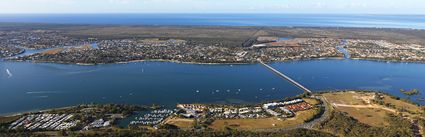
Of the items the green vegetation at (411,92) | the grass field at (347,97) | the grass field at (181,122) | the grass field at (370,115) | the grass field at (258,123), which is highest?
the grass field at (181,122)

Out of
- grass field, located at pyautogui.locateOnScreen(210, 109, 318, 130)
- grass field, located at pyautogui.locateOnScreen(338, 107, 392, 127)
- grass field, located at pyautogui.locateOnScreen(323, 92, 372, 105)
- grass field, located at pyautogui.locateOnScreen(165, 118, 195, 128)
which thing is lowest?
grass field, located at pyautogui.locateOnScreen(338, 107, 392, 127)

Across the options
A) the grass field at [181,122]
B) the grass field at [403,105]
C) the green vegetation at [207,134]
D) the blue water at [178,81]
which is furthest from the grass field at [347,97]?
the grass field at [181,122]

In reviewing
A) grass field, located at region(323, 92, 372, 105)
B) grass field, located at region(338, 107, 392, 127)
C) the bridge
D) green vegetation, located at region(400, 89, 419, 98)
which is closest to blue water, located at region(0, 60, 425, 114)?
green vegetation, located at region(400, 89, 419, 98)

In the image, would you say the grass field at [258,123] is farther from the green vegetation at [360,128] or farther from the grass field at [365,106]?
the grass field at [365,106]

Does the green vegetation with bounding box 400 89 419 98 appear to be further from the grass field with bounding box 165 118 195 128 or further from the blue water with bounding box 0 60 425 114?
the grass field with bounding box 165 118 195 128

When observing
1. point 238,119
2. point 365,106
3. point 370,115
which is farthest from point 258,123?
point 365,106

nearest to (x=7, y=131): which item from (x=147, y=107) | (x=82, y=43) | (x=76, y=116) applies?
(x=76, y=116)

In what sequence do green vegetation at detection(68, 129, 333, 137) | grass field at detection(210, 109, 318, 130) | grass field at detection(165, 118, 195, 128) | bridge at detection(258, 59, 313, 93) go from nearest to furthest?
green vegetation at detection(68, 129, 333, 137) → grass field at detection(210, 109, 318, 130) → grass field at detection(165, 118, 195, 128) → bridge at detection(258, 59, 313, 93)
